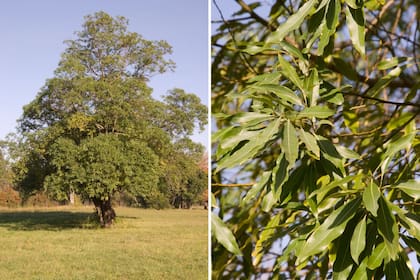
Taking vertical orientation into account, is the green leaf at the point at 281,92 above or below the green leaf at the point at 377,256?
above

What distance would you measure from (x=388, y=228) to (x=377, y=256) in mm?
75

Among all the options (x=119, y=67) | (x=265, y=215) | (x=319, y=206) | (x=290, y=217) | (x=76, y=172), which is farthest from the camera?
(x=119, y=67)

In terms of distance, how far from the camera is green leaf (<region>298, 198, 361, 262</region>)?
764 mm

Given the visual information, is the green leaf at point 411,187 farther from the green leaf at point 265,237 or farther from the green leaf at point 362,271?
the green leaf at point 265,237

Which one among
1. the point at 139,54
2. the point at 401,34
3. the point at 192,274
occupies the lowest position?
the point at 192,274

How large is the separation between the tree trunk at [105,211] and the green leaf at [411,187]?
2912mm

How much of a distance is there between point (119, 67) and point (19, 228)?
1243 mm

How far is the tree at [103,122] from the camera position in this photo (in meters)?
3.43

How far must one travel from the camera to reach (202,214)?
3814 millimetres

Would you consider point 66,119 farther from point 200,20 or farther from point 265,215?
point 265,215

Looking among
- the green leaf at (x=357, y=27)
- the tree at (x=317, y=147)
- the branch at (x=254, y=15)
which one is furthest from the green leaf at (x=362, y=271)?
the branch at (x=254, y=15)

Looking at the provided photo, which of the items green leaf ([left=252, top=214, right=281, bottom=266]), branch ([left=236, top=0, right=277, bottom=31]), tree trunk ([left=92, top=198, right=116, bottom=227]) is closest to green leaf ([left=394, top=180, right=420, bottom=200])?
green leaf ([left=252, top=214, right=281, bottom=266])

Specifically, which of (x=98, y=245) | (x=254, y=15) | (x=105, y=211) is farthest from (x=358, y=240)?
(x=98, y=245)

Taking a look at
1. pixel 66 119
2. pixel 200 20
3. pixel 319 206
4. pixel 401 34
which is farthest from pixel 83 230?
pixel 319 206
